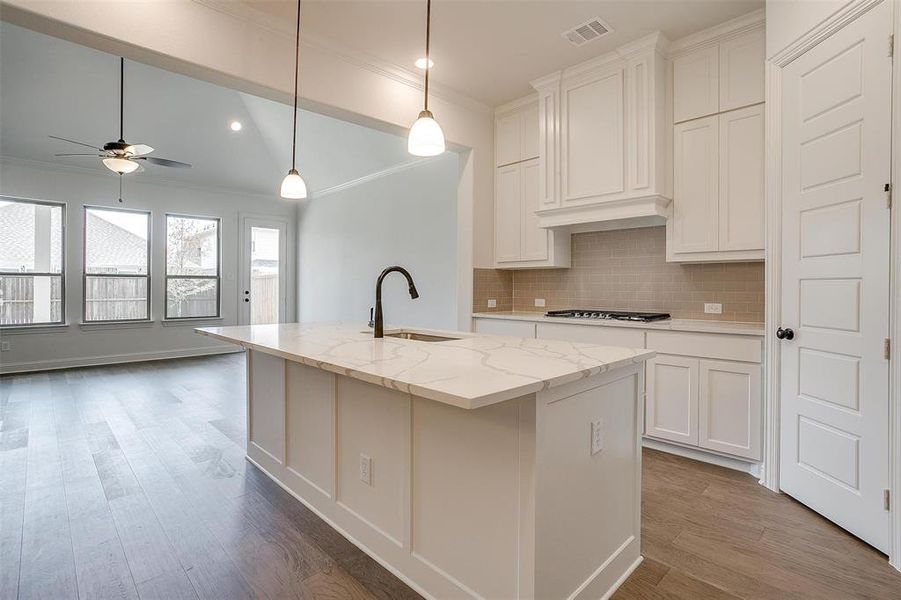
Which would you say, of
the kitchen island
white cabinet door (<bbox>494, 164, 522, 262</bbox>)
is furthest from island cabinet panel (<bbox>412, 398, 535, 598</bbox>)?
white cabinet door (<bbox>494, 164, 522, 262</bbox>)

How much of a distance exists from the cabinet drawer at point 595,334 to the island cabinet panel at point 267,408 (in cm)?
191

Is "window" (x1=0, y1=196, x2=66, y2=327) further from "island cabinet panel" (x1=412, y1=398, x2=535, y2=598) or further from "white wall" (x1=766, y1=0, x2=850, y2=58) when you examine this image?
"white wall" (x1=766, y1=0, x2=850, y2=58)

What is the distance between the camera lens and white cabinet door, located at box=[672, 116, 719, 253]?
3127 millimetres

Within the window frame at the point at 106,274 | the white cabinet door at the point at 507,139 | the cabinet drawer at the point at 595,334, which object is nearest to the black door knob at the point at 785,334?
the cabinet drawer at the point at 595,334

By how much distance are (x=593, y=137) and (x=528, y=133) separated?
865 mm

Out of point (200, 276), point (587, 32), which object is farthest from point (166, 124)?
point (587, 32)

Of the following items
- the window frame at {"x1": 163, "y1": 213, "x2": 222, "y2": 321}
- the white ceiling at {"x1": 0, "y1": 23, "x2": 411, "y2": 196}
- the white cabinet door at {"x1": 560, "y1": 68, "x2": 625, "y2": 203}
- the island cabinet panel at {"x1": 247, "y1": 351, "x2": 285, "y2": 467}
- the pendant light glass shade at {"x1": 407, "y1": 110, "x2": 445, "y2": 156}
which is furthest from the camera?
the window frame at {"x1": 163, "y1": 213, "x2": 222, "y2": 321}

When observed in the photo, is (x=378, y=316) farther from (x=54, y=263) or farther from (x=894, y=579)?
(x=54, y=263)

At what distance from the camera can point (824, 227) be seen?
2.30 meters

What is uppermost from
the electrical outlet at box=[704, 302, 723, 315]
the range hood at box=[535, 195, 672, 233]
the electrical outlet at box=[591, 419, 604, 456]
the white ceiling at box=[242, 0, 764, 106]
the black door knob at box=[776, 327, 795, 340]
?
the white ceiling at box=[242, 0, 764, 106]

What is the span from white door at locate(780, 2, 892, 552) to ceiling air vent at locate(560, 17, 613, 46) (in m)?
1.16

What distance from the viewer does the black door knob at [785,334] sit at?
8.14 feet

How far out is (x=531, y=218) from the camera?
4207 millimetres

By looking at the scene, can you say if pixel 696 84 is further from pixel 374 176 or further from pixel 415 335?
pixel 374 176
